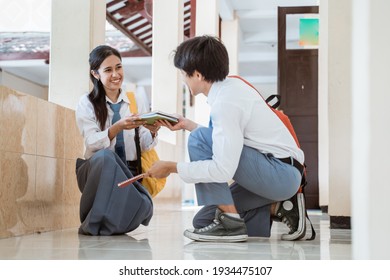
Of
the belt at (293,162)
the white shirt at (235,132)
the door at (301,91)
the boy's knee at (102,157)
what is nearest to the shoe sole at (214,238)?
the white shirt at (235,132)

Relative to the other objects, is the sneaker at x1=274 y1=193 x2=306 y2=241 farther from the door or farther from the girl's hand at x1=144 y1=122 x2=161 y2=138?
the door

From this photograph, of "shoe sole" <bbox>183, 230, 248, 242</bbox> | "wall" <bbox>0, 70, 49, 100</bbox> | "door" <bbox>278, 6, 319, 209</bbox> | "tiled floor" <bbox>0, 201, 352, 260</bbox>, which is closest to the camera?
"tiled floor" <bbox>0, 201, 352, 260</bbox>

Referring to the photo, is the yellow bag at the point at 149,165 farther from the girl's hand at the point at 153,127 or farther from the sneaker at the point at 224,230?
the sneaker at the point at 224,230

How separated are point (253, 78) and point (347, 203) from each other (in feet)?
50.9

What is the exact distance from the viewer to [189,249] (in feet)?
9.05

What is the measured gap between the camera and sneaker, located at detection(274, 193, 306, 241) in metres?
3.25

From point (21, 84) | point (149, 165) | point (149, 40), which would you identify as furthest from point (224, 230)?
point (21, 84)

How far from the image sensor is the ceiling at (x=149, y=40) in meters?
11.8

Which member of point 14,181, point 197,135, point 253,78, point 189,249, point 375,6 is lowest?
point 189,249

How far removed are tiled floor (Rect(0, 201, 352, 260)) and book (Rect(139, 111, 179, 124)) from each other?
572 millimetres

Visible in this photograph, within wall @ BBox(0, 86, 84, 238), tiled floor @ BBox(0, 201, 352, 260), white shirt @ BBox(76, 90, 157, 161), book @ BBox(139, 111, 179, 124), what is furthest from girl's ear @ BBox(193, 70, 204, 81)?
wall @ BBox(0, 86, 84, 238)

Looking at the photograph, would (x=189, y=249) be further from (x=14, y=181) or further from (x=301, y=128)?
(x=301, y=128)

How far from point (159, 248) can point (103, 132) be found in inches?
35.9
